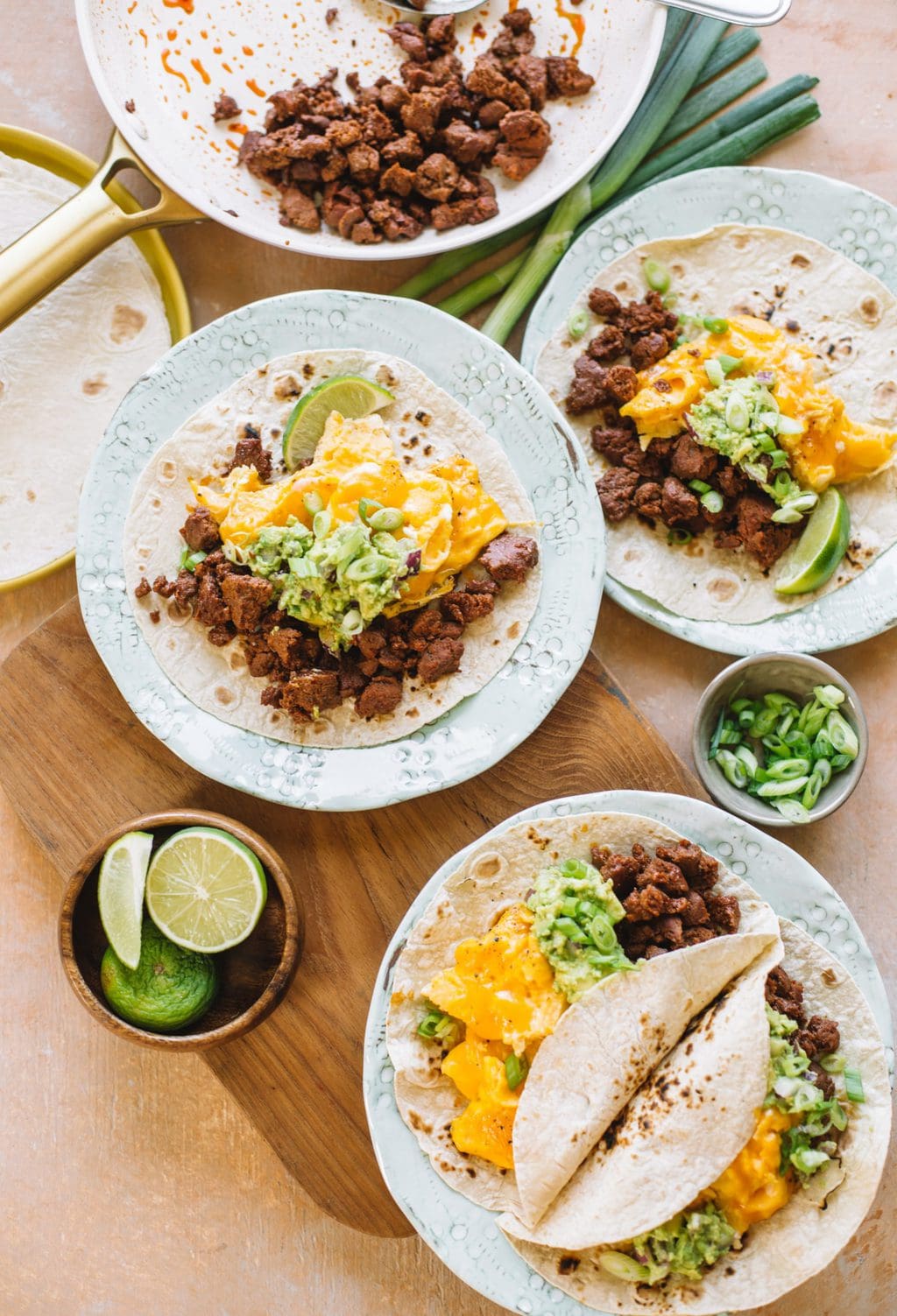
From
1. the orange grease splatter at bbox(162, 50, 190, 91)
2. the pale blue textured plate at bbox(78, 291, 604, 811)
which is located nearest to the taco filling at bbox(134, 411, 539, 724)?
the pale blue textured plate at bbox(78, 291, 604, 811)

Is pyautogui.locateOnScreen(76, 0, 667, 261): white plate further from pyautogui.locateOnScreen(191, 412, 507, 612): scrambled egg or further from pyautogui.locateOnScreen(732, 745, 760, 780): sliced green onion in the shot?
pyautogui.locateOnScreen(732, 745, 760, 780): sliced green onion

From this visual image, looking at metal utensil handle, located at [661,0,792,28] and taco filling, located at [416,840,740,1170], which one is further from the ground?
metal utensil handle, located at [661,0,792,28]

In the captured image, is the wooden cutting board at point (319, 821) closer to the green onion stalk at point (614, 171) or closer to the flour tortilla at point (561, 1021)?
the flour tortilla at point (561, 1021)

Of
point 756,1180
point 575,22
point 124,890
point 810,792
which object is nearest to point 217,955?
point 124,890

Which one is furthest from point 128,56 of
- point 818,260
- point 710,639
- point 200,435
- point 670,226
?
point 710,639

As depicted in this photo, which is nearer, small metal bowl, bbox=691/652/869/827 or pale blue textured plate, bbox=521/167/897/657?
small metal bowl, bbox=691/652/869/827

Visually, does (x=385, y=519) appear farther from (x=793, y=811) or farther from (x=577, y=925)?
(x=793, y=811)
